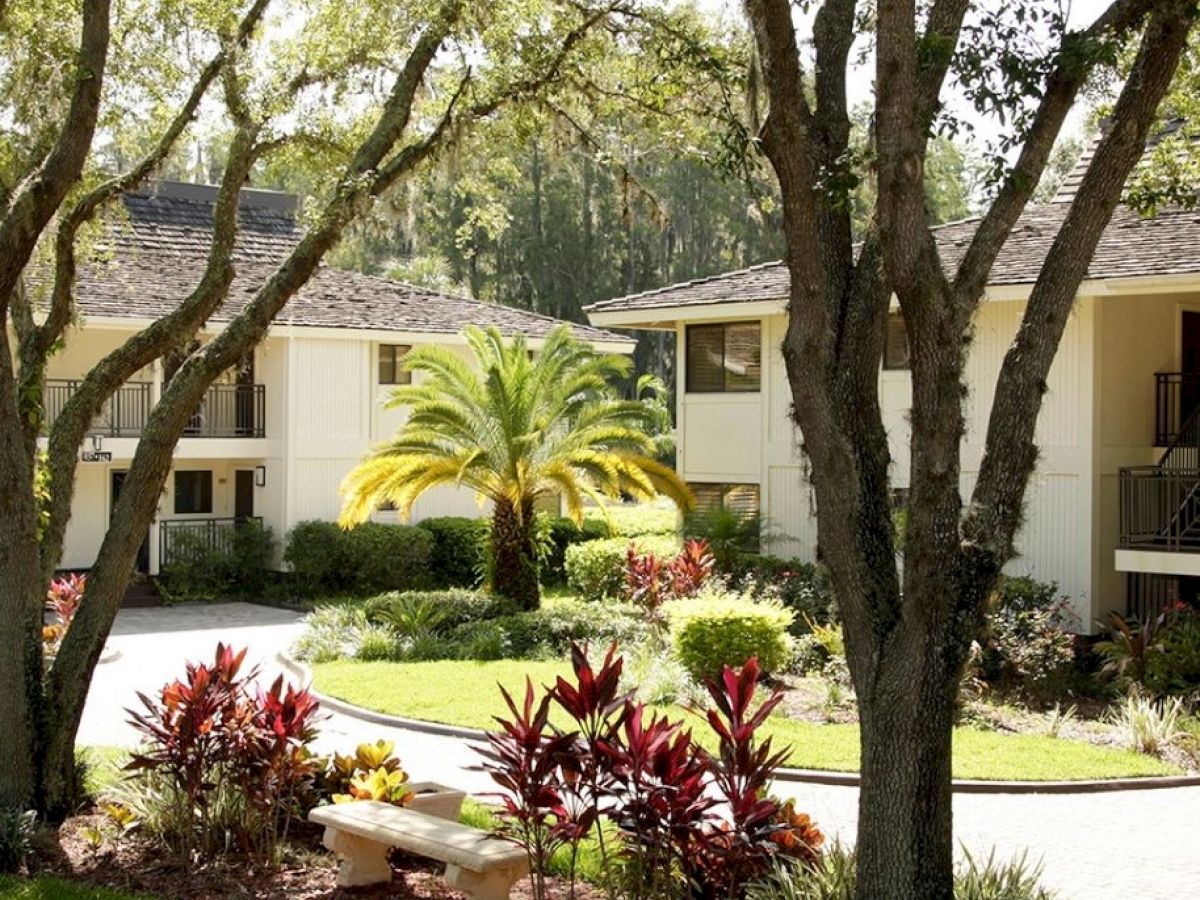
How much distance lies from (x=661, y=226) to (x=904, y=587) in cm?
742

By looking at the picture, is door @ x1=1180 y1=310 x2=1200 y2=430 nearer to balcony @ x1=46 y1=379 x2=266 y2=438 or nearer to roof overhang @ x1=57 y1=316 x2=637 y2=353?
roof overhang @ x1=57 y1=316 x2=637 y2=353

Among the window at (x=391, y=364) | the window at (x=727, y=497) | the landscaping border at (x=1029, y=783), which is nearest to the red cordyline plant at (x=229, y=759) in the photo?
the landscaping border at (x=1029, y=783)

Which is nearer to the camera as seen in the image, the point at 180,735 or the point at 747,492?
the point at 180,735

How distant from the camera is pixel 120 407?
30516 millimetres

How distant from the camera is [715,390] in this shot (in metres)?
26.7

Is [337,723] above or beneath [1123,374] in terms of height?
beneath

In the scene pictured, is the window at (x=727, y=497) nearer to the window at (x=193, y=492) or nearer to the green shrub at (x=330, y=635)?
the green shrub at (x=330, y=635)

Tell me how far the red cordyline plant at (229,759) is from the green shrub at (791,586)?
1079 centimetres

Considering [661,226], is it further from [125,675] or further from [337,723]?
[125,675]

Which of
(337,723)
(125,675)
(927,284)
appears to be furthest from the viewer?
(125,675)

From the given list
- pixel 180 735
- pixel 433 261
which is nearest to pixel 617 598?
pixel 180 735

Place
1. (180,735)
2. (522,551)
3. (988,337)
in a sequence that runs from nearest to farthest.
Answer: (180,735), (988,337), (522,551)

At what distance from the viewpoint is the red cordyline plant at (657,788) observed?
26.7 ft

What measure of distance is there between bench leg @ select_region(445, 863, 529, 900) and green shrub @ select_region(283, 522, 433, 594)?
2104cm
